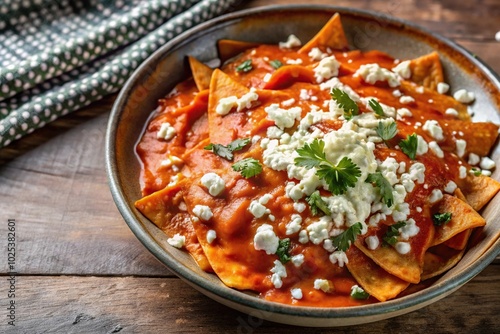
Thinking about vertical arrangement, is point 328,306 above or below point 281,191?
below

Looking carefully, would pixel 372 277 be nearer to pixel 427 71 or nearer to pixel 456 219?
pixel 456 219

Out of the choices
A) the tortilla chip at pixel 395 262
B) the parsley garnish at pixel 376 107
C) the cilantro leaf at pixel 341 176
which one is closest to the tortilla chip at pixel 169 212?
the cilantro leaf at pixel 341 176

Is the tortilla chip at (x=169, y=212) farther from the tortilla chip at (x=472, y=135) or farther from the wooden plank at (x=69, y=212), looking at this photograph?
the tortilla chip at (x=472, y=135)

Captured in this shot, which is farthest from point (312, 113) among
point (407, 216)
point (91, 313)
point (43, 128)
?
point (43, 128)

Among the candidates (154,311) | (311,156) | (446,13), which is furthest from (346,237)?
(446,13)

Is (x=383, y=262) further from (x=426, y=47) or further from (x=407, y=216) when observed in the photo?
(x=426, y=47)

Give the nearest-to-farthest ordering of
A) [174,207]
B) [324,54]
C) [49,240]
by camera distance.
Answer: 1. [174,207]
2. [49,240]
3. [324,54]
